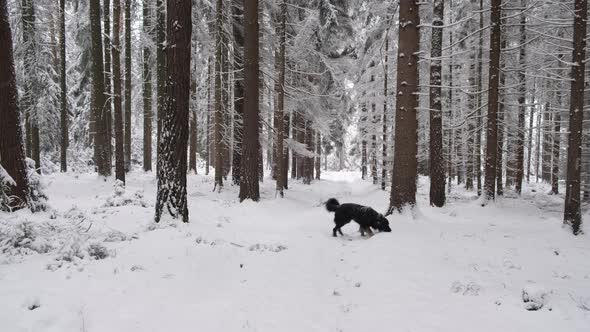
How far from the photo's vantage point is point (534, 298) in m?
4.07

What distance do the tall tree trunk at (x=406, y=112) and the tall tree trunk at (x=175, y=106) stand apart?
5463 millimetres

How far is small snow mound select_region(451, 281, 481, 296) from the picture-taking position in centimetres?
453

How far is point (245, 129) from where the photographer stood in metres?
12.8

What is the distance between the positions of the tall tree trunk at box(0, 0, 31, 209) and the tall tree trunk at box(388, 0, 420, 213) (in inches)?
333

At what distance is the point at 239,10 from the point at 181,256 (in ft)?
48.0

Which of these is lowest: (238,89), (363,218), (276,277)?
(276,277)

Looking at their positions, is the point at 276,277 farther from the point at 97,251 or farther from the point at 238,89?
the point at 238,89

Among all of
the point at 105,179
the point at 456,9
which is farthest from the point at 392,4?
the point at 105,179

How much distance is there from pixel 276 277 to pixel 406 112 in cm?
606

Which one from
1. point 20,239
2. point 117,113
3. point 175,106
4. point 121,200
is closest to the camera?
point 20,239

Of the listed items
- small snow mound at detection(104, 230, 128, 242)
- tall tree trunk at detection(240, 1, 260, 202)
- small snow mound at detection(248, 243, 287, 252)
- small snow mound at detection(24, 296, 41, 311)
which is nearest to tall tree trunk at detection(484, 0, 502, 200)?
tall tree trunk at detection(240, 1, 260, 202)

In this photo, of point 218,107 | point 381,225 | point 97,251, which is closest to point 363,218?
point 381,225

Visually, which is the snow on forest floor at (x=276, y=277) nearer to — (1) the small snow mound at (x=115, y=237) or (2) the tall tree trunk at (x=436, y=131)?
(1) the small snow mound at (x=115, y=237)

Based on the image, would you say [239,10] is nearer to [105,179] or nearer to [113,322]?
[105,179]
